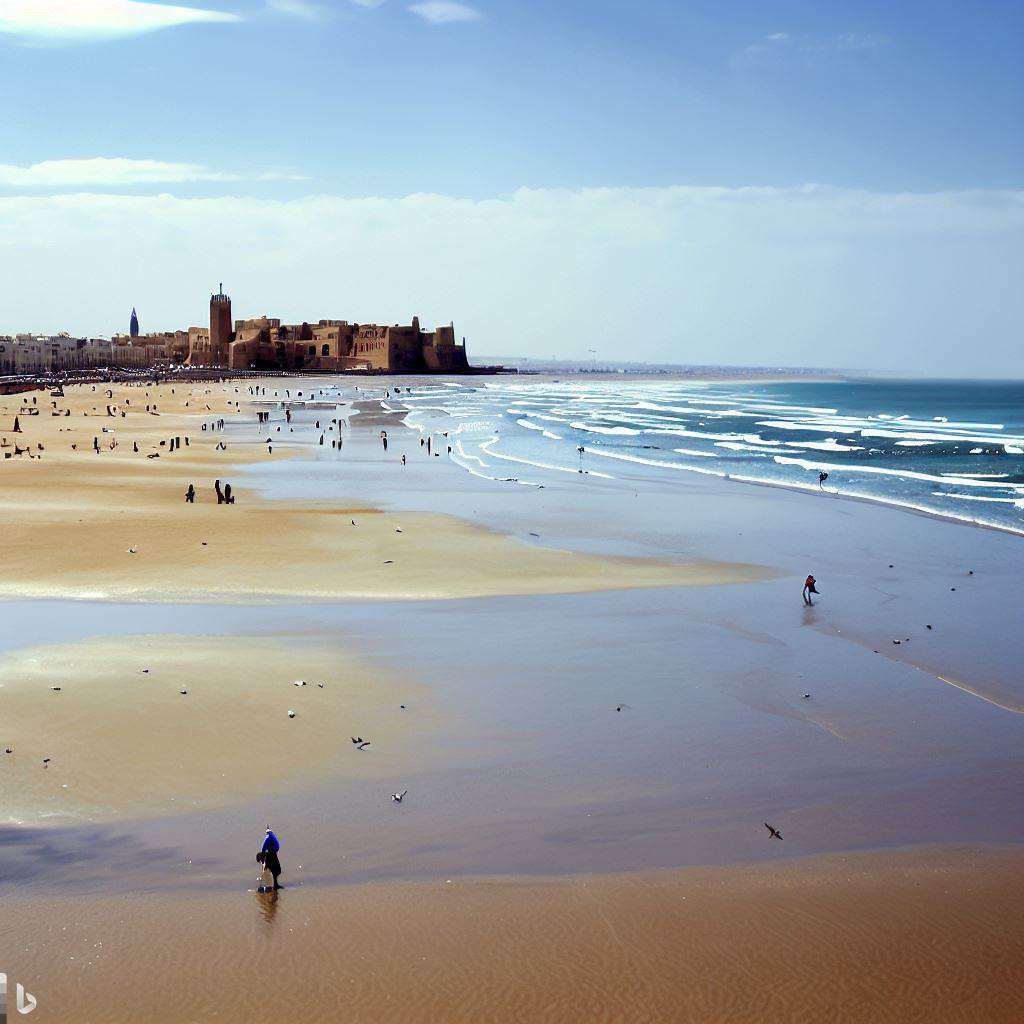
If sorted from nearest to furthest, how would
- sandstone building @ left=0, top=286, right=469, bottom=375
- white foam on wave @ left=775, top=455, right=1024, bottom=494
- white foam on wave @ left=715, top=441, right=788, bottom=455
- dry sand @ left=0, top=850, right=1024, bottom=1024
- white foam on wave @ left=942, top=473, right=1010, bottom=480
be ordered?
dry sand @ left=0, top=850, right=1024, bottom=1024 → white foam on wave @ left=775, top=455, right=1024, bottom=494 → white foam on wave @ left=942, top=473, right=1010, bottom=480 → white foam on wave @ left=715, top=441, right=788, bottom=455 → sandstone building @ left=0, top=286, right=469, bottom=375

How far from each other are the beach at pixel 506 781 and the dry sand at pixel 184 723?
0.05 meters

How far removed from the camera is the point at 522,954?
7168mm

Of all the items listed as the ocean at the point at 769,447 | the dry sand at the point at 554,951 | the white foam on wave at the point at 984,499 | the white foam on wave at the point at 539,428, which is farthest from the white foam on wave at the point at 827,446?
the dry sand at the point at 554,951

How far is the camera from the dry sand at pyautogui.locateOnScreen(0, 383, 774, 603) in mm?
18234

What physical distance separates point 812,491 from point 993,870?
26952 millimetres

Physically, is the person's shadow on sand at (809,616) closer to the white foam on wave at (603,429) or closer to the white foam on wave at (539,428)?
the white foam on wave at (539,428)

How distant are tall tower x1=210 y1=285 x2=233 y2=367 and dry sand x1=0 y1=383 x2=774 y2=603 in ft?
377

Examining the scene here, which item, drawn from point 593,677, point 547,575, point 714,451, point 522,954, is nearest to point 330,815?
point 522,954

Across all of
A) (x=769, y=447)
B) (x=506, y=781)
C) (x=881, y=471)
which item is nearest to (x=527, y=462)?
(x=881, y=471)

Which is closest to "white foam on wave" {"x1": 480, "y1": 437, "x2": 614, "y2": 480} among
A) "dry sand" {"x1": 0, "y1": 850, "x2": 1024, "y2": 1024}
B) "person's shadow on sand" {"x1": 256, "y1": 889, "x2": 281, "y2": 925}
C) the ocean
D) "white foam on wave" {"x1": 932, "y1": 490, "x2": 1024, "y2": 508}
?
the ocean

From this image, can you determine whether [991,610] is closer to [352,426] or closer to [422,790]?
[422,790]

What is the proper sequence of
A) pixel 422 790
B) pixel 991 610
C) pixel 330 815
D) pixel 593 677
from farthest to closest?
1. pixel 991 610
2. pixel 593 677
3. pixel 422 790
4. pixel 330 815

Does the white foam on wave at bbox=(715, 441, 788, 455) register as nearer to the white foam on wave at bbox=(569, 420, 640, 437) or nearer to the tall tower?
the white foam on wave at bbox=(569, 420, 640, 437)

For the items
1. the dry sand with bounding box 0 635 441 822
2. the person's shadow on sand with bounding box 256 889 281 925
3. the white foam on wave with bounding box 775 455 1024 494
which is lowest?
the person's shadow on sand with bounding box 256 889 281 925
